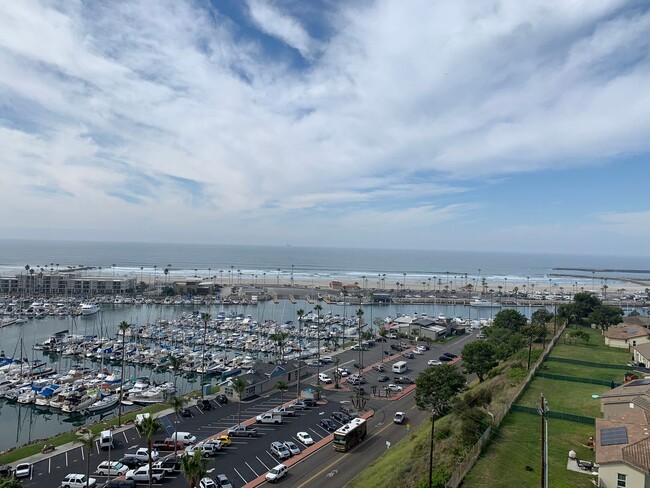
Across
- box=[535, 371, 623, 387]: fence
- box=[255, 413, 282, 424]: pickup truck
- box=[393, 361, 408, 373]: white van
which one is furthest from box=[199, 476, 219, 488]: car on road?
box=[393, 361, 408, 373]: white van

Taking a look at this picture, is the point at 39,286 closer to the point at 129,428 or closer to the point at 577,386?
the point at 129,428

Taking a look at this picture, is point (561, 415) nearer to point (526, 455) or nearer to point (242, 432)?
point (526, 455)

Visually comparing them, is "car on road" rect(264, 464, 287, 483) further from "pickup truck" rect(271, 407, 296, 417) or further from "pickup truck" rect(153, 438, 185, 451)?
"pickup truck" rect(271, 407, 296, 417)

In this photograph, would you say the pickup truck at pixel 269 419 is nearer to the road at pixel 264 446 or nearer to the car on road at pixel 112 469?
the road at pixel 264 446

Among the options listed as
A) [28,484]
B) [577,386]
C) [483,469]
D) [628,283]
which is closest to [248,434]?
[28,484]

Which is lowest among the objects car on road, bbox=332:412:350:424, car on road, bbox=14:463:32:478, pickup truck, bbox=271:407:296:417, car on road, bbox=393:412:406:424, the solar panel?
car on road, bbox=14:463:32:478

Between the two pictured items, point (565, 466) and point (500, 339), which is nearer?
point (565, 466)
